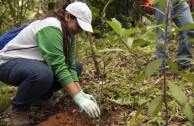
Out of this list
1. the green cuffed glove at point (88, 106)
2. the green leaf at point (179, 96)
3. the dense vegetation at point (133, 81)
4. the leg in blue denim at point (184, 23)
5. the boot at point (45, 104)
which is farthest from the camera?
the leg in blue denim at point (184, 23)

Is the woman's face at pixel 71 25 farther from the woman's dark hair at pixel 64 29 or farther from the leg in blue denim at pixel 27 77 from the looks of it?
the leg in blue denim at pixel 27 77

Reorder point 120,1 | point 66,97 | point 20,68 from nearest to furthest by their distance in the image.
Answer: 1. point 20,68
2. point 66,97
3. point 120,1

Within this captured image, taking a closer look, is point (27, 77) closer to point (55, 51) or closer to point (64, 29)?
point (55, 51)

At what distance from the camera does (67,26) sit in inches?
99.5

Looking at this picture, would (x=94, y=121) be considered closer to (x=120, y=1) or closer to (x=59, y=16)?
(x=59, y=16)

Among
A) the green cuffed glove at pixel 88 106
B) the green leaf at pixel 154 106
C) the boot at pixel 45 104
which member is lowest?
the boot at pixel 45 104

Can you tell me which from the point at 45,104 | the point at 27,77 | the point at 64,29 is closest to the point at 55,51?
the point at 64,29

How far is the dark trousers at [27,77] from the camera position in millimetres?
2461

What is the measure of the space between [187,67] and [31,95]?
73.1 inches

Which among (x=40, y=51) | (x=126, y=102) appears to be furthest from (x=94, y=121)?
(x=40, y=51)

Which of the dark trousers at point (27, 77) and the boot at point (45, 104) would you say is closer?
the dark trousers at point (27, 77)

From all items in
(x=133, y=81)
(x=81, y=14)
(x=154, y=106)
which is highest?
(x=81, y=14)

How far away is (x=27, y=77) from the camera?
248cm

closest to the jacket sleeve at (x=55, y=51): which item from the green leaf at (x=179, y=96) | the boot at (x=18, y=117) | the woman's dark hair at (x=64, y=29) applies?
→ the woman's dark hair at (x=64, y=29)
